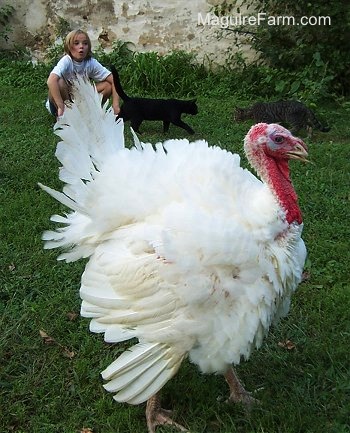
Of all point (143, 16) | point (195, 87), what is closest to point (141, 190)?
point (195, 87)

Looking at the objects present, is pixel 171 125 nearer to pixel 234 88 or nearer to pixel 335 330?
pixel 234 88

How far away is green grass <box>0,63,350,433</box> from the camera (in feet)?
9.76

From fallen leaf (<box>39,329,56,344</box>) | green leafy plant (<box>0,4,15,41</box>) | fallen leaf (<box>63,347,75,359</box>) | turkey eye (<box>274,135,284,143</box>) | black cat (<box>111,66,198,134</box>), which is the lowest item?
fallen leaf (<box>63,347,75,359</box>)

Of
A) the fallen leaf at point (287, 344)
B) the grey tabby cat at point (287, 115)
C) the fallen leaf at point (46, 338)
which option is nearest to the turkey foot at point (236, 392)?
the fallen leaf at point (287, 344)

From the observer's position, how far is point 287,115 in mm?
7102

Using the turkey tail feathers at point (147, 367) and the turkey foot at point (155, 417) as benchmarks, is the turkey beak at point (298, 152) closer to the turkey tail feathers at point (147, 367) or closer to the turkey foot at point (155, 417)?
the turkey tail feathers at point (147, 367)

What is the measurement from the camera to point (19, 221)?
15.6 feet

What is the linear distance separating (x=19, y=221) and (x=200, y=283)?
2.62 m

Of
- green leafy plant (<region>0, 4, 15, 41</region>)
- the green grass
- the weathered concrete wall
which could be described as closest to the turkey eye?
the green grass

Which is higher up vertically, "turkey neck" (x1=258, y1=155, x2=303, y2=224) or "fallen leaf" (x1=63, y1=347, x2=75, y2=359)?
"turkey neck" (x1=258, y1=155, x2=303, y2=224)

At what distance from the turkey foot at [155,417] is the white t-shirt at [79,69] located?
15.4ft

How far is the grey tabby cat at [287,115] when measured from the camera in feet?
23.1

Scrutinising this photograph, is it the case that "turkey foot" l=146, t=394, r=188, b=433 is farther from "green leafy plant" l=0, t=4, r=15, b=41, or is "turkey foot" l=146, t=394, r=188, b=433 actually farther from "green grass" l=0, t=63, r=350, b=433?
"green leafy plant" l=0, t=4, r=15, b=41

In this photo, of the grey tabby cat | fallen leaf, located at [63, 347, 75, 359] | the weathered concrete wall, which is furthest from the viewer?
the weathered concrete wall
